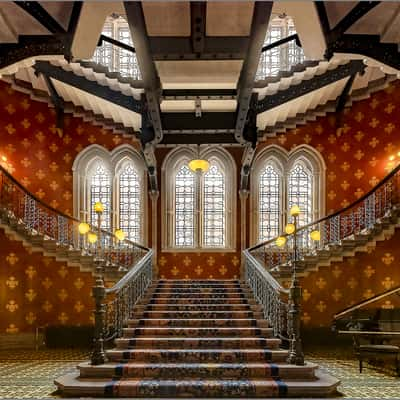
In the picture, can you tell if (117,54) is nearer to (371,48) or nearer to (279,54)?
(279,54)

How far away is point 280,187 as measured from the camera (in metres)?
14.9

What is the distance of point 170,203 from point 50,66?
16.3 feet

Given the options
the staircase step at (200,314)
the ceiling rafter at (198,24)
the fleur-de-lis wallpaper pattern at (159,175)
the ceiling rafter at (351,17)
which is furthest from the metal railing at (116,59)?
the ceiling rafter at (351,17)

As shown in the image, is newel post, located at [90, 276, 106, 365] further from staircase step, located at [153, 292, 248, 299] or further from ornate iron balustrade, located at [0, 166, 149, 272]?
ornate iron balustrade, located at [0, 166, 149, 272]

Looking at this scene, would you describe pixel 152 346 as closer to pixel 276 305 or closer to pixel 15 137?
pixel 276 305

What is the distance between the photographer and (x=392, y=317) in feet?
40.6

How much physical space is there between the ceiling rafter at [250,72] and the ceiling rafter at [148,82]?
1.36 metres

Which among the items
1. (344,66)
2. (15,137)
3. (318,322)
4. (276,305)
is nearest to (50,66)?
(15,137)

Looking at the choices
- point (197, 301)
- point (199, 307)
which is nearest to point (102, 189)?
point (197, 301)

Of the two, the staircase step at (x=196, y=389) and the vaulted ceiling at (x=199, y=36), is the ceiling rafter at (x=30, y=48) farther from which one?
the staircase step at (x=196, y=389)

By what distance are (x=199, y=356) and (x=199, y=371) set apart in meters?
0.60

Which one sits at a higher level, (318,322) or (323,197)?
(323,197)

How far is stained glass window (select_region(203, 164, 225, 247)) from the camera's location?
14938mm

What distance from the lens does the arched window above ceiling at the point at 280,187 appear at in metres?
14.7
